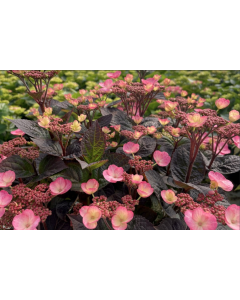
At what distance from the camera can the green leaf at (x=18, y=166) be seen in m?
0.77

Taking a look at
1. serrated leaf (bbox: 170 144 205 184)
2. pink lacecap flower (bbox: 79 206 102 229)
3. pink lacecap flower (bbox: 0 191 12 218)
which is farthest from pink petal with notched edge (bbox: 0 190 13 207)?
serrated leaf (bbox: 170 144 205 184)

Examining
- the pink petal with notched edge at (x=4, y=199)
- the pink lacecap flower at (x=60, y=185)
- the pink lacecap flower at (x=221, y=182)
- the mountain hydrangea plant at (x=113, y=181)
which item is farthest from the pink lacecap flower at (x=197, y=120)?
the pink petal with notched edge at (x=4, y=199)

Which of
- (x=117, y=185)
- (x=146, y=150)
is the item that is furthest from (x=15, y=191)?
(x=146, y=150)

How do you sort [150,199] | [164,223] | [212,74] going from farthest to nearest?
[212,74] → [150,199] → [164,223]

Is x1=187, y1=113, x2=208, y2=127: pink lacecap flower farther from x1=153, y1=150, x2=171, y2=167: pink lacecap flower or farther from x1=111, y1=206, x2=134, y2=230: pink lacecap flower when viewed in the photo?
x1=111, y1=206, x2=134, y2=230: pink lacecap flower

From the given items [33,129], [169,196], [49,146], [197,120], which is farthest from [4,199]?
[197,120]

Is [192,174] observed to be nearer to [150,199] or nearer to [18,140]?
[150,199]

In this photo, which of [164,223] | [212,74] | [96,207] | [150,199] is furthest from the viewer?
[212,74]

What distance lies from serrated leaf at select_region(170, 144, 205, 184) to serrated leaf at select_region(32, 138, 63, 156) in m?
0.43

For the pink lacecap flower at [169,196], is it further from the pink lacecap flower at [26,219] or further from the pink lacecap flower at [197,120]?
the pink lacecap flower at [26,219]

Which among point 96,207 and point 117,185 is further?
point 117,185

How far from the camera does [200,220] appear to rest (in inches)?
21.5

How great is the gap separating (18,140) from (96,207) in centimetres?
49

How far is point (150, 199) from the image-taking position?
0.82 m
